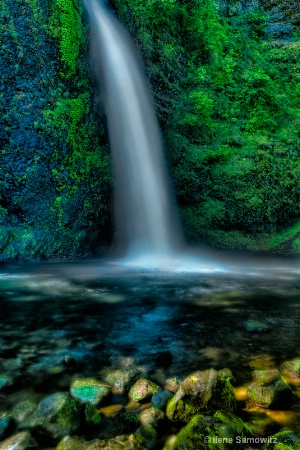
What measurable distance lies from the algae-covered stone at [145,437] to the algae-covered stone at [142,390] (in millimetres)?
367

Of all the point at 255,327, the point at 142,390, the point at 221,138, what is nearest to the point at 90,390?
the point at 142,390

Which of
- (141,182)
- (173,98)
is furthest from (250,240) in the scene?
(173,98)

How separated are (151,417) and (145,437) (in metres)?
0.20

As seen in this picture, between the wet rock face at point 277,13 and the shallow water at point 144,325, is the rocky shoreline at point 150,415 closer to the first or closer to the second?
the shallow water at point 144,325

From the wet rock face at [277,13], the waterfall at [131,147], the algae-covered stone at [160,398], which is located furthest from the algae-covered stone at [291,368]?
the wet rock face at [277,13]

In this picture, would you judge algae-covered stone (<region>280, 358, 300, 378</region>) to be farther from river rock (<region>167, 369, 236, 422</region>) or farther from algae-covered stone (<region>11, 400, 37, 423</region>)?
algae-covered stone (<region>11, 400, 37, 423</region>)

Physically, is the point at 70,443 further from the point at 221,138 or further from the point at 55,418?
the point at 221,138

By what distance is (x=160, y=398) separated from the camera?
7.68 ft

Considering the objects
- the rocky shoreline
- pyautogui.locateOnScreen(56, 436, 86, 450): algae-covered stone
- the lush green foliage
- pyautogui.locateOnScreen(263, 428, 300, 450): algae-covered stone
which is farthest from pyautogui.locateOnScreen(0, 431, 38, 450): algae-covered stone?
the lush green foliage

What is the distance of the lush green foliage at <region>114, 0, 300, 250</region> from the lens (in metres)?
11.6

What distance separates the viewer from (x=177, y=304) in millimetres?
5266

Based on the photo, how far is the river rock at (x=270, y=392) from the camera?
237 centimetres

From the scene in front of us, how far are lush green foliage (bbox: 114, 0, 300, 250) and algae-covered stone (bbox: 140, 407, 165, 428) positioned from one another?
32.3 feet

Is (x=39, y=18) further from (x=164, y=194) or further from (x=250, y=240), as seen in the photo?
(x=250, y=240)
